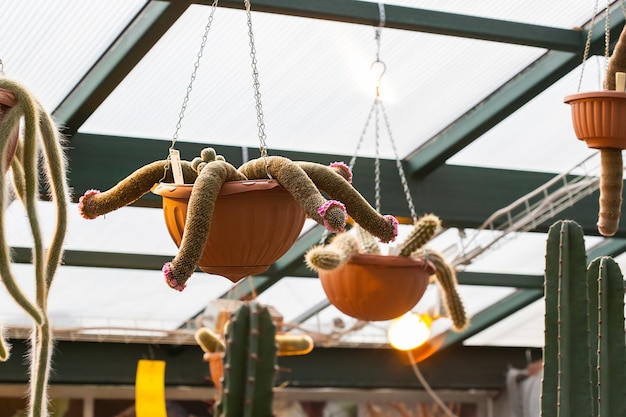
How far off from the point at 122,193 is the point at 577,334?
1063mm

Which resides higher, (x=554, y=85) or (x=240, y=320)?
(x=554, y=85)

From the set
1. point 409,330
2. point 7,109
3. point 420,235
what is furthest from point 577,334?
point 409,330

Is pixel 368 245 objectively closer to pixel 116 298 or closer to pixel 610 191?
pixel 610 191

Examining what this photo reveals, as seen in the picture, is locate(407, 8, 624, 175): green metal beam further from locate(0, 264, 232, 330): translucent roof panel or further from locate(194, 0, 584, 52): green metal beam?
locate(0, 264, 232, 330): translucent roof panel

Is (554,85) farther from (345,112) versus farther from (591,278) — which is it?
(591,278)

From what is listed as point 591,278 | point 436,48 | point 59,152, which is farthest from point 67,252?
point 59,152

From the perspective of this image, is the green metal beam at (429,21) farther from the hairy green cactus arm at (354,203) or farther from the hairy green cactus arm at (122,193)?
the hairy green cactus arm at (354,203)

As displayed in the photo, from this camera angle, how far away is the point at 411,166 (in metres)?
5.67

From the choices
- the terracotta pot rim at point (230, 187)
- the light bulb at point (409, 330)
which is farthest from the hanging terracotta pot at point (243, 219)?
the light bulb at point (409, 330)

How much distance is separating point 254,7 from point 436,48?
1019 mm

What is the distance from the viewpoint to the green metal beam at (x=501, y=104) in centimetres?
480

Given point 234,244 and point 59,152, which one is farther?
point 234,244

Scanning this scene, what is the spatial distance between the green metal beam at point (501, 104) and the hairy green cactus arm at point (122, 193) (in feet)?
9.02

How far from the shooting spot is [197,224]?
2.02m
